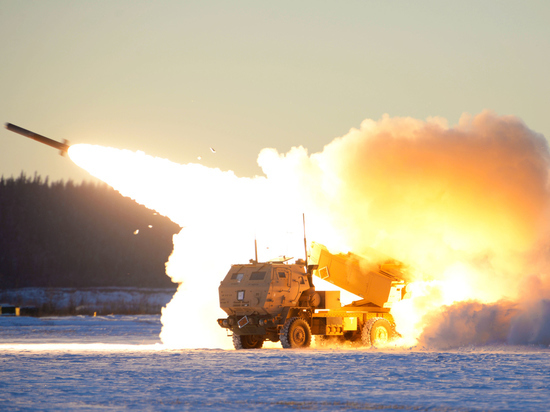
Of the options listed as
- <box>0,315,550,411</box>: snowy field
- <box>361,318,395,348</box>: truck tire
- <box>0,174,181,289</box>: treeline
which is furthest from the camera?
<box>0,174,181,289</box>: treeline

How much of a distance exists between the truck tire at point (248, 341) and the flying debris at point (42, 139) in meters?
8.85

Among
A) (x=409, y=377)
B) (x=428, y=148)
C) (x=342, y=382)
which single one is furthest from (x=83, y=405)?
(x=428, y=148)

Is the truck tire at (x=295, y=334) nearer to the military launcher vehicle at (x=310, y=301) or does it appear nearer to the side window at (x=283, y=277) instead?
the military launcher vehicle at (x=310, y=301)

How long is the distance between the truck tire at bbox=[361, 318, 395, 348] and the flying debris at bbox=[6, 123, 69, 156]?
12033 millimetres

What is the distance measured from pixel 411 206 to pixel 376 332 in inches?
192

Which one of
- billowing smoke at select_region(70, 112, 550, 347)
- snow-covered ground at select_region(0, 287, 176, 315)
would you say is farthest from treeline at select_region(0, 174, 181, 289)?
billowing smoke at select_region(70, 112, 550, 347)

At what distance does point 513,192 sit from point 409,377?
44.0 ft

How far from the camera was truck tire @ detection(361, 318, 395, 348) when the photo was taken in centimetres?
2877

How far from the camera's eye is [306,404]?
1510 centimetres

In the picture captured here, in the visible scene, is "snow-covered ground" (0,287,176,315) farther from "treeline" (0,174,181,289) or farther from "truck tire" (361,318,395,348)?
"truck tire" (361,318,395,348)

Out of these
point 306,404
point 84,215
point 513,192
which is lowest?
point 306,404

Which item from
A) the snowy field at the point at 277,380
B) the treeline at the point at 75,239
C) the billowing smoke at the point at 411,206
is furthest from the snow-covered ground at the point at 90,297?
the snowy field at the point at 277,380

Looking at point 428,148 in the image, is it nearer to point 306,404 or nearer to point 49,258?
point 306,404

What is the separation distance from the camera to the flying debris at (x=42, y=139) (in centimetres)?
3012
